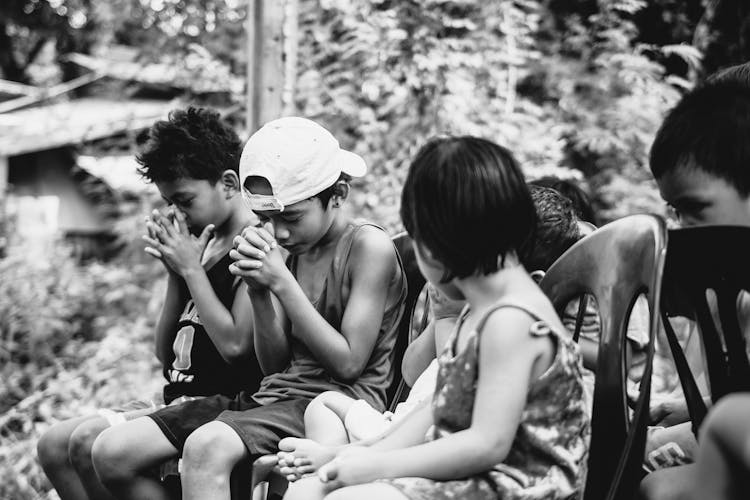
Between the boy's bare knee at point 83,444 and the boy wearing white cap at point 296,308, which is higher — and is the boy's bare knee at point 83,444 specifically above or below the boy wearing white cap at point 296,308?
below

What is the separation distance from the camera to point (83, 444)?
2.40 meters

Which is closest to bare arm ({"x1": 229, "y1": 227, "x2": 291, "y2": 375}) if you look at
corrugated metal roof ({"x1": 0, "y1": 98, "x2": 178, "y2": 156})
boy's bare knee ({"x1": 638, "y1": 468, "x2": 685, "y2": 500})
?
boy's bare knee ({"x1": 638, "y1": 468, "x2": 685, "y2": 500})

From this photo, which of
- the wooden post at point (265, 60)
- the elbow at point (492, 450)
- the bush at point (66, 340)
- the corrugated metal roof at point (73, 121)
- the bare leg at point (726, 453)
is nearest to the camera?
the bare leg at point (726, 453)

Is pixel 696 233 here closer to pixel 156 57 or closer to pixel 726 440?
pixel 726 440

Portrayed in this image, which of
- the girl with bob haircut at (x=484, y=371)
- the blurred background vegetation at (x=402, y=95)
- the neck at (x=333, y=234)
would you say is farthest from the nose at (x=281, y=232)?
the blurred background vegetation at (x=402, y=95)

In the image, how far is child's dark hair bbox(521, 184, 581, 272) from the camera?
2129mm

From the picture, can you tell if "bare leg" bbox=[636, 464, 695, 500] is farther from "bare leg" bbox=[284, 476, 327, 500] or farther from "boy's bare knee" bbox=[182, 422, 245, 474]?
"boy's bare knee" bbox=[182, 422, 245, 474]

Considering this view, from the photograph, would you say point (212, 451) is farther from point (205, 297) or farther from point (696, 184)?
point (696, 184)

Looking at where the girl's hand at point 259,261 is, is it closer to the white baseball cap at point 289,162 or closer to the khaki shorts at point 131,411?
the white baseball cap at point 289,162

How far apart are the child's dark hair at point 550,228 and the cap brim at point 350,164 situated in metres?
0.50

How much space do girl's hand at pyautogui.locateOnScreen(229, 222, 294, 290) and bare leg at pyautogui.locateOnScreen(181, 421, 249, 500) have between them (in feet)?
1.31

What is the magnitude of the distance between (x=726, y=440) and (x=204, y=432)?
1386 mm

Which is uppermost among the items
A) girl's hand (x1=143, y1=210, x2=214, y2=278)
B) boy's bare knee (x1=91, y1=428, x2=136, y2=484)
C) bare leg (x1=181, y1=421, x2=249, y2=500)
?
girl's hand (x1=143, y1=210, x2=214, y2=278)

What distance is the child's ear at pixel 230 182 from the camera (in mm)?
2615
